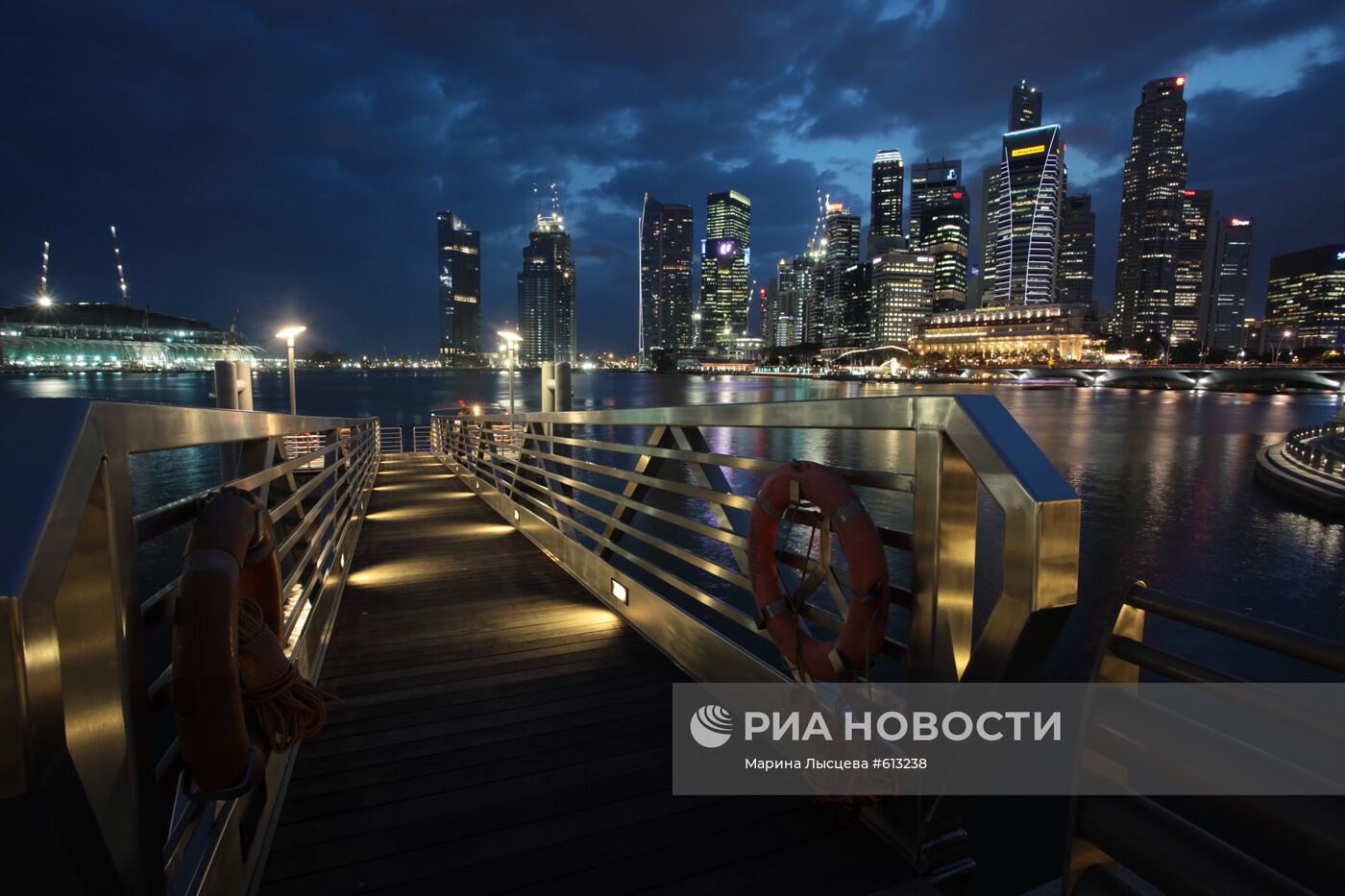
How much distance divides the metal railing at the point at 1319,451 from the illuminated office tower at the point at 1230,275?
206 metres

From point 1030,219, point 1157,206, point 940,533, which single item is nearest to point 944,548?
point 940,533

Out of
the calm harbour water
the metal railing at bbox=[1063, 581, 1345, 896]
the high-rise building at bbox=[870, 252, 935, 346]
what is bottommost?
the calm harbour water

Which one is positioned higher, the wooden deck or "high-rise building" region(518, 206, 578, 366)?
"high-rise building" region(518, 206, 578, 366)

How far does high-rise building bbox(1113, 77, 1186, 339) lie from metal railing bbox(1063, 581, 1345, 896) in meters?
197

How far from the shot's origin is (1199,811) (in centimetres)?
99

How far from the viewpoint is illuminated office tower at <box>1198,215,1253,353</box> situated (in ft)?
610

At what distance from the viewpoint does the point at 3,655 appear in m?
0.74

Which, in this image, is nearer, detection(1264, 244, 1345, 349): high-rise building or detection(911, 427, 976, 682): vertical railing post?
detection(911, 427, 976, 682): vertical railing post

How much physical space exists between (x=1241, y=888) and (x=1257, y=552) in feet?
62.7

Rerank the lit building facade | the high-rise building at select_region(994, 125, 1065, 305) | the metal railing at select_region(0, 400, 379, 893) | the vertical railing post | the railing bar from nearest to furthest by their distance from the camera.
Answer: the metal railing at select_region(0, 400, 379, 893) → the railing bar → the vertical railing post → the lit building facade → the high-rise building at select_region(994, 125, 1065, 305)

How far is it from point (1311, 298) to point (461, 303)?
20400 centimetres

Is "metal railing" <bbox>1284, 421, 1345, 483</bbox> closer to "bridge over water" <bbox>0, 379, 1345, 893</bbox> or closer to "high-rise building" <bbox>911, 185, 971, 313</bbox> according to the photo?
"bridge over water" <bbox>0, 379, 1345, 893</bbox>

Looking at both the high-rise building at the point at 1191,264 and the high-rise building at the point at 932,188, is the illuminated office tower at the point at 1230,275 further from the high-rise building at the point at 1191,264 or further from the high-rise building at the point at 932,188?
the high-rise building at the point at 932,188

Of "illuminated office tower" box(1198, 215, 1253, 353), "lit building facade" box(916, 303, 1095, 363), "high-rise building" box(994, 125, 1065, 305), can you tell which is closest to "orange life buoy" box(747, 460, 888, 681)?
"lit building facade" box(916, 303, 1095, 363)
